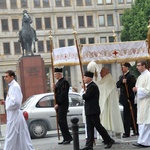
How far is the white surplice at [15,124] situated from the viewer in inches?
437

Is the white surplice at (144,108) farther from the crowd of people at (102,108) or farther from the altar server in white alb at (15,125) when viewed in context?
the altar server in white alb at (15,125)

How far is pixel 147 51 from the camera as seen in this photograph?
44.5 feet

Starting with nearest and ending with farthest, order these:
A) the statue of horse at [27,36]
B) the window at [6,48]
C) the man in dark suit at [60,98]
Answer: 1. the man in dark suit at [60,98]
2. the statue of horse at [27,36]
3. the window at [6,48]

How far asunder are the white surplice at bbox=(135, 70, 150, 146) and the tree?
4942 centimetres

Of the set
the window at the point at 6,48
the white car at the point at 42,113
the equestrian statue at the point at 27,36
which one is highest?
the window at the point at 6,48

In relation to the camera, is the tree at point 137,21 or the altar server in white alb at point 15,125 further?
the tree at point 137,21

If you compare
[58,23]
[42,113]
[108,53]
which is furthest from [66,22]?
[108,53]

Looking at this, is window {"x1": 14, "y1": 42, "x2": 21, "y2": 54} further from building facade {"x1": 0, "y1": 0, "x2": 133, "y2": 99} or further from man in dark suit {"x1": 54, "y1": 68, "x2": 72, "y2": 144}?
man in dark suit {"x1": 54, "y1": 68, "x2": 72, "y2": 144}

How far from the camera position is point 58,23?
243ft

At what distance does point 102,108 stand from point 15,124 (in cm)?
326

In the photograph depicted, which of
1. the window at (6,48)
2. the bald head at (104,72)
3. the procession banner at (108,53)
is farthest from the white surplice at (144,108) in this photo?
the window at (6,48)

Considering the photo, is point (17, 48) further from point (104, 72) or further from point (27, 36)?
point (104, 72)

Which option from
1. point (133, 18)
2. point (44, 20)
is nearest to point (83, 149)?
point (133, 18)

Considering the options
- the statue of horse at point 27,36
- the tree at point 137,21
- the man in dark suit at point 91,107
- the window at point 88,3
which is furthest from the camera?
the window at point 88,3
